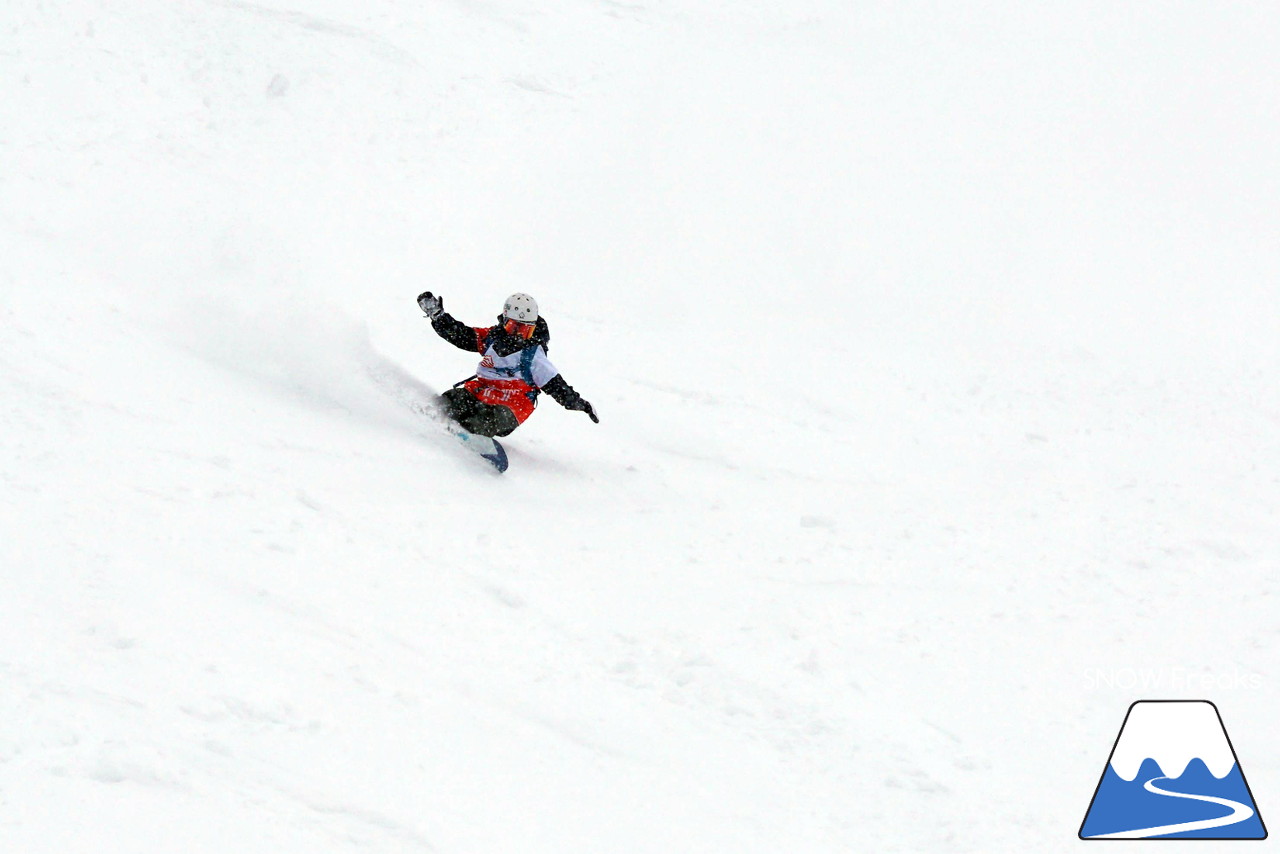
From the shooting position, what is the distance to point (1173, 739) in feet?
19.7

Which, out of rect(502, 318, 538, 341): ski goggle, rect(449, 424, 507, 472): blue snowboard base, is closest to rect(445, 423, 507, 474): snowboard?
rect(449, 424, 507, 472): blue snowboard base

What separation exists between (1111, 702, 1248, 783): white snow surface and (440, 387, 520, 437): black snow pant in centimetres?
465

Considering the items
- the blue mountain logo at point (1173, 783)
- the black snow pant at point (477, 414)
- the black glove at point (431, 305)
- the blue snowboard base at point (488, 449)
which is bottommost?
the blue mountain logo at point (1173, 783)

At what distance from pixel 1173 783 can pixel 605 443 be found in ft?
17.2

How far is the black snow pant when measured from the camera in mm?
8133

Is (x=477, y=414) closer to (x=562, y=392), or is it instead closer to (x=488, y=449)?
(x=488, y=449)

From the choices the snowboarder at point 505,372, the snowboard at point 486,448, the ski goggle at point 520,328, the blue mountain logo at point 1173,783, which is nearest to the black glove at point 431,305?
the snowboarder at point 505,372

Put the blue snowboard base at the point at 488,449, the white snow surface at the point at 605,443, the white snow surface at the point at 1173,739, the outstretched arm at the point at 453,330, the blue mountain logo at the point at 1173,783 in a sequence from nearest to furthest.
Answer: the white snow surface at the point at 605,443 < the blue mountain logo at the point at 1173,783 < the white snow surface at the point at 1173,739 < the blue snowboard base at the point at 488,449 < the outstretched arm at the point at 453,330

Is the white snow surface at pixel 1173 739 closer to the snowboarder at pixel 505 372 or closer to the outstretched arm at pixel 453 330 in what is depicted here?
the snowboarder at pixel 505 372

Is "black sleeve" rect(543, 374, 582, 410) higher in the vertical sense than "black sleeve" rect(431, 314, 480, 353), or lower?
lower

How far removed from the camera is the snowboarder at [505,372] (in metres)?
8.16

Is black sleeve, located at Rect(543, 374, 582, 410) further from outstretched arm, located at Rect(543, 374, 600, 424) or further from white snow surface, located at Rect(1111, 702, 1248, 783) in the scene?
white snow surface, located at Rect(1111, 702, 1248, 783)

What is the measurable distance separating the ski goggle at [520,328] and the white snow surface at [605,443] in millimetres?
963

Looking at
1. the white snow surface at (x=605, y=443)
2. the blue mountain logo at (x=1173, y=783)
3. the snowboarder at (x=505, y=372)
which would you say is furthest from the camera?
the snowboarder at (x=505, y=372)
